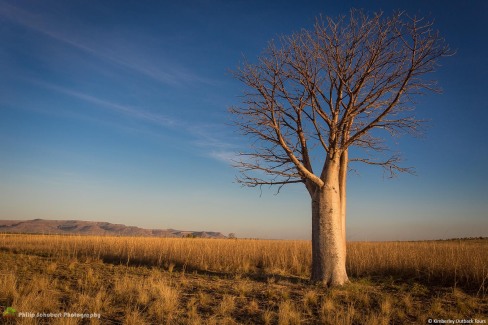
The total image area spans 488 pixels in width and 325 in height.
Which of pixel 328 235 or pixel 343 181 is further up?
pixel 343 181

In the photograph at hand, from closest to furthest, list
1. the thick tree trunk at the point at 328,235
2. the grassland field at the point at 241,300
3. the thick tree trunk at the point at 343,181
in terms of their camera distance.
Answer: the grassland field at the point at 241,300
the thick tree trunk at the point at 328,235
the thick tree trunk at the point at 343,181

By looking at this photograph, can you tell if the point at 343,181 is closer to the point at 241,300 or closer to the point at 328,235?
the point at 328,235

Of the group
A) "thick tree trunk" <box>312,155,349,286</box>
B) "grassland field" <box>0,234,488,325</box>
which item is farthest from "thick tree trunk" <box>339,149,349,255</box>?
"grassland field" <box>0,234,488,325</box>

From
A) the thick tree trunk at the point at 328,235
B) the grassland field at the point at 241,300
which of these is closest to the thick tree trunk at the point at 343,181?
the thick tree trunk at the point at 328,235

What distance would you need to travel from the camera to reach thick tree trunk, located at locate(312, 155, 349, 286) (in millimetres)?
7996

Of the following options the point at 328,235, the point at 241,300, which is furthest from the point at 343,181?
the point at 241,300

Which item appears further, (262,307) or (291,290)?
(291,290)

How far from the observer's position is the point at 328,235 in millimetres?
8086

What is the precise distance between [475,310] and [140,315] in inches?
225

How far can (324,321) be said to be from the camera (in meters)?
5.24

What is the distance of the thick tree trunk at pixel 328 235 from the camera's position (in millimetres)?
7996

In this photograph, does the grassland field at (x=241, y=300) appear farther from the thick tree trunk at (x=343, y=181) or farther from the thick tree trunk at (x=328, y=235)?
the thick tree trunk at (x=343, y=181)

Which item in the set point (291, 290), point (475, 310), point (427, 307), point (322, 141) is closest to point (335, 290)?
point (291, 290)

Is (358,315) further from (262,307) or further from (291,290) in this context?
(291,290)
